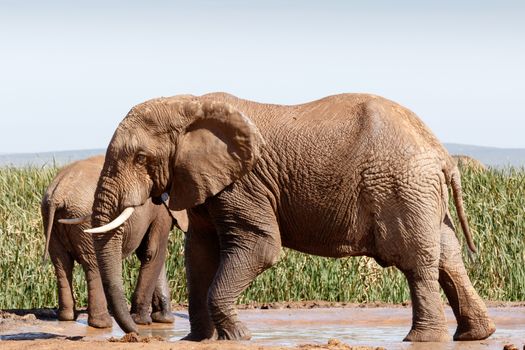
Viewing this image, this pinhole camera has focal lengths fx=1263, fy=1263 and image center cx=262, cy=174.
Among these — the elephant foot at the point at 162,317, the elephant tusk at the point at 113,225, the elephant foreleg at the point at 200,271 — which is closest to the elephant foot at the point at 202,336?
the elephant foreleg at the point at 200,271

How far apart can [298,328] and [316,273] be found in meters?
2.44

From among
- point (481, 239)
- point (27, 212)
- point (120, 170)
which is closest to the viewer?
point (120, 170)

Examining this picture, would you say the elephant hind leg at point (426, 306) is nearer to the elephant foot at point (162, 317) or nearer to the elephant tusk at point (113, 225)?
the elephant tusk at point (113, 225)

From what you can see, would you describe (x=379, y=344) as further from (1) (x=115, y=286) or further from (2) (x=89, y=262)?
(2) (x=89, y=262)

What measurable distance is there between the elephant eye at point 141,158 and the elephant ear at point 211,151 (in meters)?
0.22

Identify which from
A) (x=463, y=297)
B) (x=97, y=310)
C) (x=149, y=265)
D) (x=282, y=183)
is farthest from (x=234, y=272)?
(x=149, y=265)

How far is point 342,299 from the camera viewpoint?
13.5m

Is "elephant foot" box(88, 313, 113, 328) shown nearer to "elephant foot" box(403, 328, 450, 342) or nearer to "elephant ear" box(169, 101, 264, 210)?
"elephant ear" box(169, 101, 264, 210)

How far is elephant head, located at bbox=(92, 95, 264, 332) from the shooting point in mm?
8531

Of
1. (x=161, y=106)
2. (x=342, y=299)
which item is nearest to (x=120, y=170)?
(x=161, y=106)

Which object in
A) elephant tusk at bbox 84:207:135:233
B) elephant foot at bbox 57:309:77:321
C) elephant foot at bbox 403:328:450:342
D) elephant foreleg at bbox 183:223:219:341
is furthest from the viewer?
elephant foot at bbox 57:309:77:321

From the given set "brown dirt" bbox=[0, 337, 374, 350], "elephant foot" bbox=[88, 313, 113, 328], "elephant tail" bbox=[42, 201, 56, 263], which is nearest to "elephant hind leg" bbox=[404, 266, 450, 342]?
"brown dirt" bbox=[0, 337, 374, 350]

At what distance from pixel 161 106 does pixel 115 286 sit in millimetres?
1396

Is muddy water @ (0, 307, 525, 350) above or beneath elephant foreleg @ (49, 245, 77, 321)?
beneath
